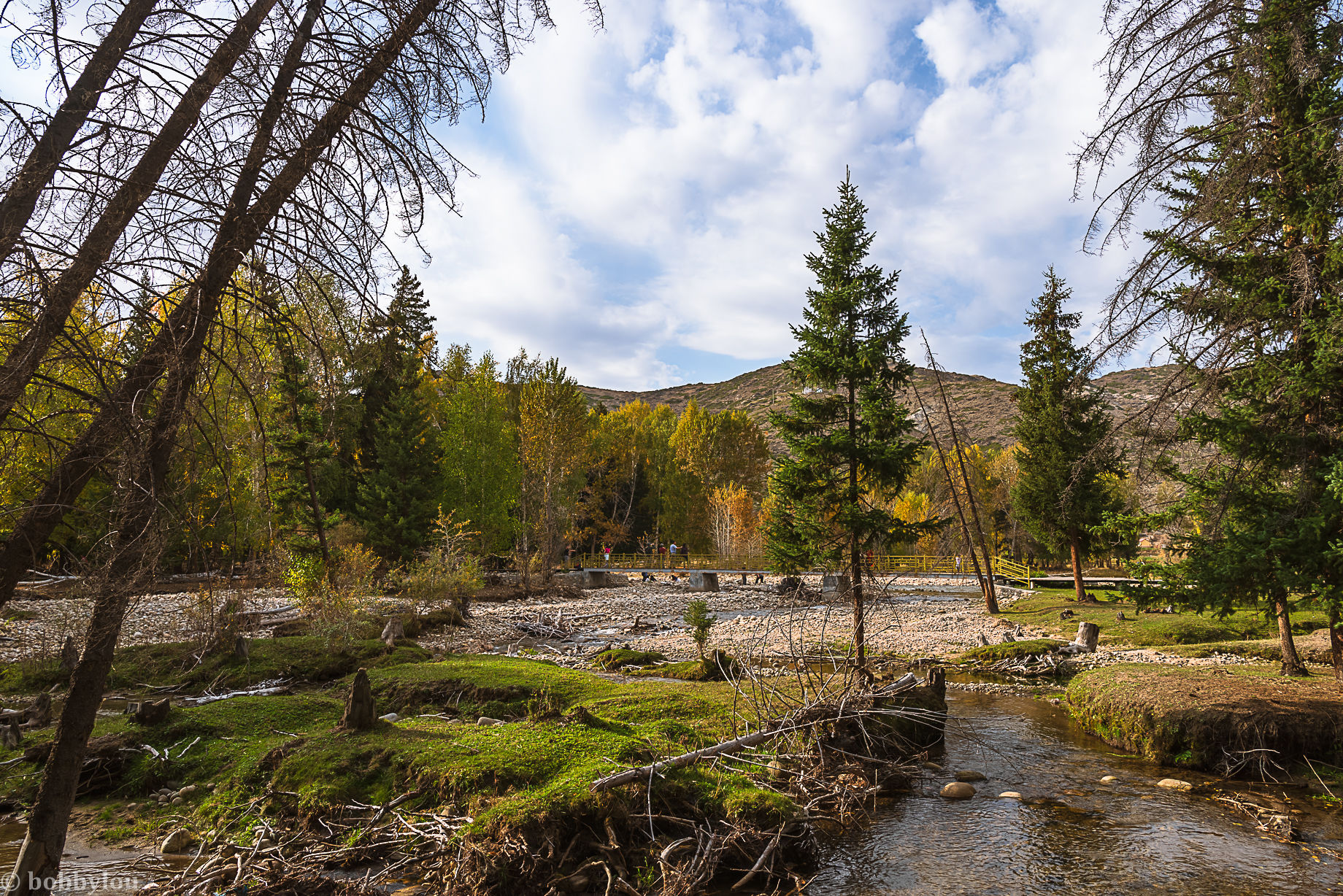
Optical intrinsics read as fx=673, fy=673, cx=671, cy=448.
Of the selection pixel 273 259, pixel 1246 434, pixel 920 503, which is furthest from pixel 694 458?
pixel 273 259

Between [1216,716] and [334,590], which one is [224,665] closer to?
[334,590]

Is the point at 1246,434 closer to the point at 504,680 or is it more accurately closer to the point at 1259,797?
the point at 1259,797

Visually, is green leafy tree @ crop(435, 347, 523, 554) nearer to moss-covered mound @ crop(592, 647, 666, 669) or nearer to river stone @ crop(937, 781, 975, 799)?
moss-covered mound @ crop(592, 647, 666, 669)

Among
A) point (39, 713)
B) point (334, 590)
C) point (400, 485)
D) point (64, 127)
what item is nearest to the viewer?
point (64, 127)

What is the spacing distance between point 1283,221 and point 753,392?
7463 inches

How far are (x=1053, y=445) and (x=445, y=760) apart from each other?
83.9 feet

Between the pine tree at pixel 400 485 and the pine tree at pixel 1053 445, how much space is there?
25.4m

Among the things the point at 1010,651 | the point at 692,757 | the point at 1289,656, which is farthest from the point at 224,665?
the point at 1289,656

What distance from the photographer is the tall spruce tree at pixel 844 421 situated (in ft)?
41.6

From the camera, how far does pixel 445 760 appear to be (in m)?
6.39

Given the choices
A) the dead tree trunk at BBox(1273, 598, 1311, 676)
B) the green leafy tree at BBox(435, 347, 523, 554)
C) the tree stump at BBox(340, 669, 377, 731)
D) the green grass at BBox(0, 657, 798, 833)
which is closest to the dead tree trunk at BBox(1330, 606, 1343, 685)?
the dead tree trunk at BBox(1273, 598, 1311, 676)

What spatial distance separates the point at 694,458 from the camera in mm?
56719

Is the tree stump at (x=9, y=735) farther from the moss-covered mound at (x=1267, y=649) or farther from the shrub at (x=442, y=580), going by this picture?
the moss-covered mound at (x=1267, y=649)

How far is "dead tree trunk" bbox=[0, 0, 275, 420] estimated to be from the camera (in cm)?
259
